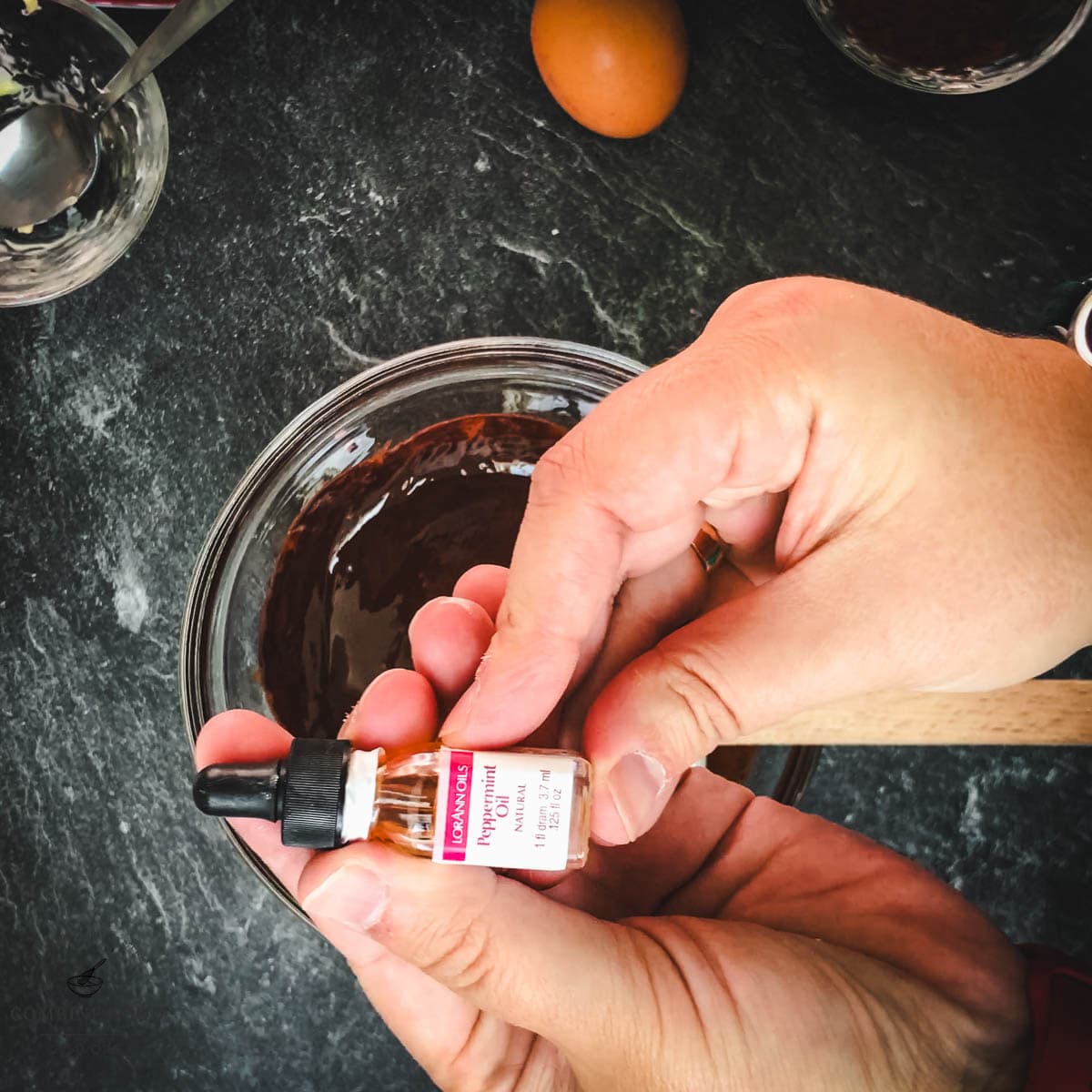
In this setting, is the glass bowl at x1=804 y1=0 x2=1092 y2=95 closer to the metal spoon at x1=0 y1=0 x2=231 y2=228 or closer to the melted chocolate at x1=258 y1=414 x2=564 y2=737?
the melted chocolate at x1=258 y1=414 x2=564 y2=737

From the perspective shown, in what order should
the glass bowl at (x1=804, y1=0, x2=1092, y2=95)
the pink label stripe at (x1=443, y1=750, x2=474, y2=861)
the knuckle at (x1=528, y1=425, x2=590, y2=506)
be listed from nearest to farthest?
the pink label stripe at (x1=443, y1=750, x2=474, y2=861) → the knuckle at (x1=528, y1=425, x2=590, y2=506) → the glass bowl at (x1=804, y1=0, x2=1092, y2=95)

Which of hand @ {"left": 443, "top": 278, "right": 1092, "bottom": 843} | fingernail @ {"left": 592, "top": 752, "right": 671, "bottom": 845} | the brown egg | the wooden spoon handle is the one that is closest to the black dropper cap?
hand @ {"left": 443, "top": 278, "right": 1092, "bottom": 843}

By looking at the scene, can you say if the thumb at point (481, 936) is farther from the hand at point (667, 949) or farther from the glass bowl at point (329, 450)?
the glass bowl at point (329, 450)

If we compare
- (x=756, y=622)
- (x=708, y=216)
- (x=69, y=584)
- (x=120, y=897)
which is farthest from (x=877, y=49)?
(x=120, y=897)

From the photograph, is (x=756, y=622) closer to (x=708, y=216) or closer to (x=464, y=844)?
(x=464, y=844)

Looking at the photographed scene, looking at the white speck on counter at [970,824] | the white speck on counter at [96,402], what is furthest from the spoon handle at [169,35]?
the white speck on counter at [970,824]

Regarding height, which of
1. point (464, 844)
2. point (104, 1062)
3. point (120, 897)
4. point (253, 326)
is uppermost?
point (253, 326)
